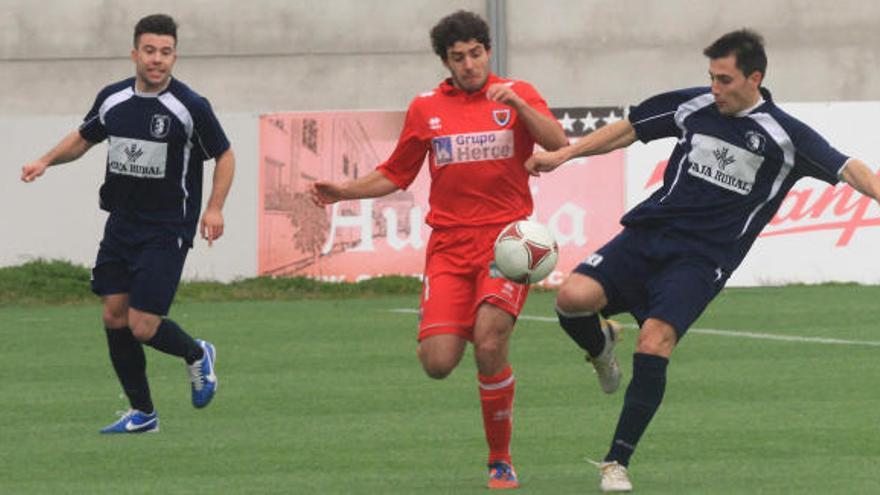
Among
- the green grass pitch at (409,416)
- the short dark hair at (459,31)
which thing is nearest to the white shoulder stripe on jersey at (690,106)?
the short dark hair at (459,31)

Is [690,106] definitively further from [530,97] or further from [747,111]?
[530,97]

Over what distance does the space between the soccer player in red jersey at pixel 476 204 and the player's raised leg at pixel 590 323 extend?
0.75 ft

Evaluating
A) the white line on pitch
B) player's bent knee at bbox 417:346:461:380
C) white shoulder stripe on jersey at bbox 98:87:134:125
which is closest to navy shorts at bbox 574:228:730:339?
player's bent knee at bbox 417:346:461:380

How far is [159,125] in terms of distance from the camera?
10.7m

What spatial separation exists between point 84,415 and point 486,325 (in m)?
3.65

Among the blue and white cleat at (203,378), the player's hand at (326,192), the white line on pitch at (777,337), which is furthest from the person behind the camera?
the white line on pitch at (777,337)

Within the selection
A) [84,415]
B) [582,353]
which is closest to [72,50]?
[582,353]

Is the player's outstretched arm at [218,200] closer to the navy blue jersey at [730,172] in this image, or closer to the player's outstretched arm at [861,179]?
the navy blue jersey at [730,172]

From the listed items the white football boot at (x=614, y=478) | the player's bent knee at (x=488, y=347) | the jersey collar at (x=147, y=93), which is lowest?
the white football boot at (x=614, y=478)

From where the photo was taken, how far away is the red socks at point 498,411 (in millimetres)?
8688

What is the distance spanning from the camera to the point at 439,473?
9086 mm

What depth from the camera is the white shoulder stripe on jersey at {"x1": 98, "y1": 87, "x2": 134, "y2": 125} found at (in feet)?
35.5

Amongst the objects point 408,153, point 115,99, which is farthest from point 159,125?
point 408,153

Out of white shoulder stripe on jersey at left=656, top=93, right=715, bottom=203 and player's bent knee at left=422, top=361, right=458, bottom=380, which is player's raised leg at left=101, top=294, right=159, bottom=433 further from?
white shoulder stripe on jersey at left=656, top=93, right=715, bottom=203
